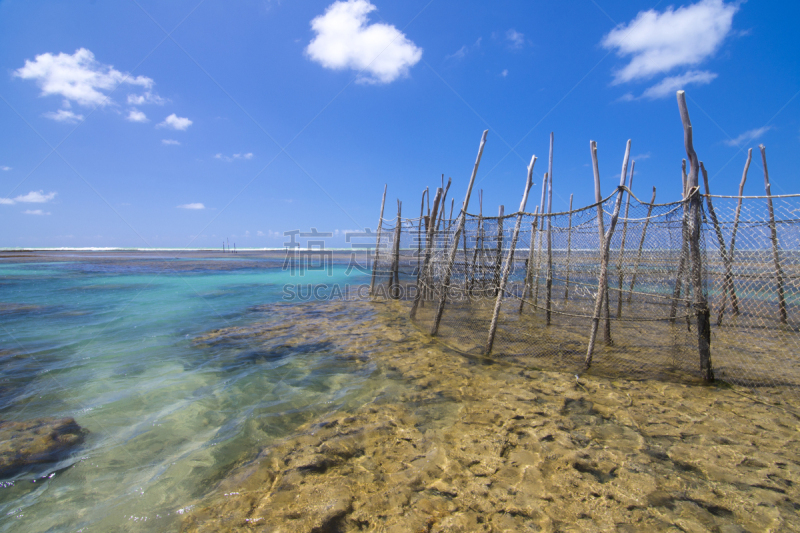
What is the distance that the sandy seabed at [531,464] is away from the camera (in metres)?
2.05

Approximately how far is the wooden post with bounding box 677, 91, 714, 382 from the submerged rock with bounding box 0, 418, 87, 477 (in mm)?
6821

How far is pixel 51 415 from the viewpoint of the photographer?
350cm

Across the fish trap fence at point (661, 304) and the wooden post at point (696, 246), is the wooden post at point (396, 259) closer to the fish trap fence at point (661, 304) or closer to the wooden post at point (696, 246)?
the fish trap fence at point (661, 304)

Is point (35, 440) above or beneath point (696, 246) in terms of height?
beneath

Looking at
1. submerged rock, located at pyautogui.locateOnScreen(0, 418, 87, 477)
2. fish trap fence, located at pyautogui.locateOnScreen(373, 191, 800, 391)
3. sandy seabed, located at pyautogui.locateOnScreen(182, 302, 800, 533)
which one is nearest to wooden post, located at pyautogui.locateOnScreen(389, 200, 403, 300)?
fish trap fence, located at pyautogui.locateOnScreen(373, 191, 800, 391)

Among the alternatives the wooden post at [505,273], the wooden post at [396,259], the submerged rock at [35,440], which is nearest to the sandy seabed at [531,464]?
the wooden post at [505,273]

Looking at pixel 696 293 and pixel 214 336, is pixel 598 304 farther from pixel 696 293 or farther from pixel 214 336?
pixel 214 336

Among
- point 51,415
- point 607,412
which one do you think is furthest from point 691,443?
point 51,415

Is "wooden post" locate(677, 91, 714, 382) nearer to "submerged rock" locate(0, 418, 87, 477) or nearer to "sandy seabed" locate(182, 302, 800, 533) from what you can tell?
"sandy seabed" locate(182, 302, 800, 533)

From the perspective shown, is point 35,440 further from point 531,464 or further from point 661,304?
point 661,304

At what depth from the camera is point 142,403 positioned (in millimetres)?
3812

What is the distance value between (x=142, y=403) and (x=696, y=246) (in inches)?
268

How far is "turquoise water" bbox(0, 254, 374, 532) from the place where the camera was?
2340 mm

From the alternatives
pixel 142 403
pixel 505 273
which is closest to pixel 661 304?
pixel 505 273
